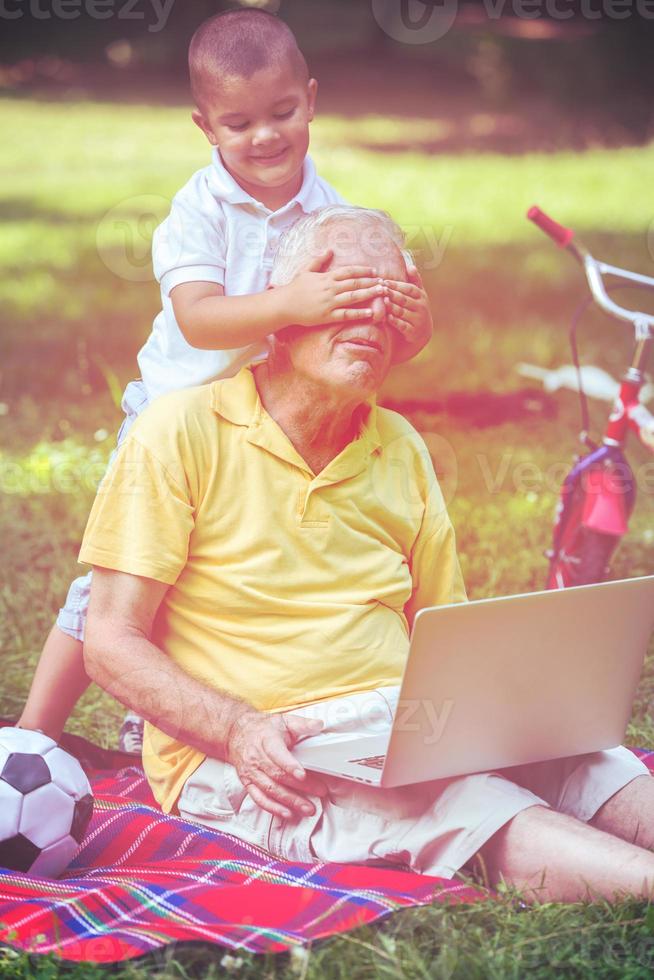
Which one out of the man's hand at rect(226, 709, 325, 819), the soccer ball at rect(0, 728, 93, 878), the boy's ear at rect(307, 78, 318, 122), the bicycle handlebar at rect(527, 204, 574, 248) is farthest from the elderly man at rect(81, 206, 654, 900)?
the bicycle handlebar at rect(527, 204, 574, 248)

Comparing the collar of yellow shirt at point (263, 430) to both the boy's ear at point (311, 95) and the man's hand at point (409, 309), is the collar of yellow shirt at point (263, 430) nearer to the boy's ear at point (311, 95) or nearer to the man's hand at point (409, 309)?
the man's hand at point (409, 309)

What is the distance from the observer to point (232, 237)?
2.69m

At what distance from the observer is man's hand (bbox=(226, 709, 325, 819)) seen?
2.21 m

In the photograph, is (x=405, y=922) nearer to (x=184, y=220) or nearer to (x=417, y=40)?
(x=184, y=220)

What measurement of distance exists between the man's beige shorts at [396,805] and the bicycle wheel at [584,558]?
1243 millimetres

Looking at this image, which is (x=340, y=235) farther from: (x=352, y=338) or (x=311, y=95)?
(x=311, y=95)

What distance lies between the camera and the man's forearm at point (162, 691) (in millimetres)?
2299

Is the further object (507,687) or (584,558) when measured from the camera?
(584,558)

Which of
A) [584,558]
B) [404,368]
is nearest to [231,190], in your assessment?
[584,558]

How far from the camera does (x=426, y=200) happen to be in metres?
8.17

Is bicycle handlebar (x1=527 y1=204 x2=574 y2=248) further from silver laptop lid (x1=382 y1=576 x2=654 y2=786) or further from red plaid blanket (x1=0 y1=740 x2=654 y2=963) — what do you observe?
red plaid blanket (x1=0 y1=740 x2=654 y2=963)

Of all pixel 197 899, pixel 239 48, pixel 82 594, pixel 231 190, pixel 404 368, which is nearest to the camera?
pixel 197 899

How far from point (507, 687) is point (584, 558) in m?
1.52

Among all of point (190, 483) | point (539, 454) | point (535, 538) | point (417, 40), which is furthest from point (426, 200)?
point (190, 483)
